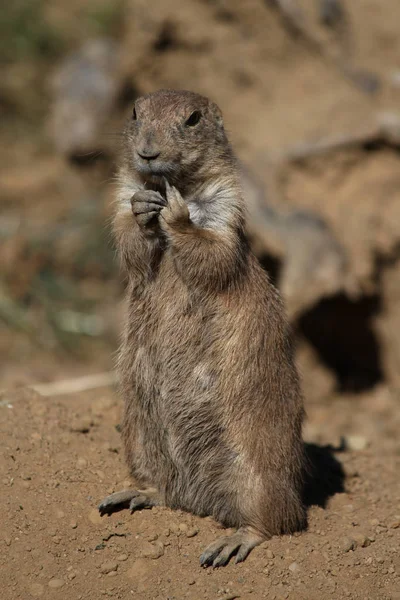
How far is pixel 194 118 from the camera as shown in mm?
4914

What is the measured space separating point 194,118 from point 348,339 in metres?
5.12

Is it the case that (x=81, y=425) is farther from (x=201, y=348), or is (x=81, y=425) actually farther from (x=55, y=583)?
(x=55, y=583)

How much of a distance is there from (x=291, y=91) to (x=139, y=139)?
503 centimetres

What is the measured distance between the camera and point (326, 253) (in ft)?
27.3

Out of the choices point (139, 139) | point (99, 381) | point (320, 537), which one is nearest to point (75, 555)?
point (320, 537)

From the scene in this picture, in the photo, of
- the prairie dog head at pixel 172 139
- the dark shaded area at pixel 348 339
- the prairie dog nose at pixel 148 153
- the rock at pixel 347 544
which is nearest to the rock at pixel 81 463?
the rock at pixel 347 544

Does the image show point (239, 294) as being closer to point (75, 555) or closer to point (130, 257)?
point (130, 257)

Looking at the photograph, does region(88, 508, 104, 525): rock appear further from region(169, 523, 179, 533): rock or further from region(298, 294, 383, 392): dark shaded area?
region(298, 294, 383, 392): dark shaded area

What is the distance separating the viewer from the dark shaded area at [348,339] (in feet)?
29.3

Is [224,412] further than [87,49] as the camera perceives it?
No

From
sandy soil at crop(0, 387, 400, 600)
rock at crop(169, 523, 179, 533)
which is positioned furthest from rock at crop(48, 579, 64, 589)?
rock at crop(169, 523, 179, 533)

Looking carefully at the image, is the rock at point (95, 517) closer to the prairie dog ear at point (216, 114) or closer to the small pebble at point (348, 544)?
the small pebble at point (348, 544)

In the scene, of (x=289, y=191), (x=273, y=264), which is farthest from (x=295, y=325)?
(x=289, y=191)

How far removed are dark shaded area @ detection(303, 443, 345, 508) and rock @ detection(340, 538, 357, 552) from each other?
1.93 feet
